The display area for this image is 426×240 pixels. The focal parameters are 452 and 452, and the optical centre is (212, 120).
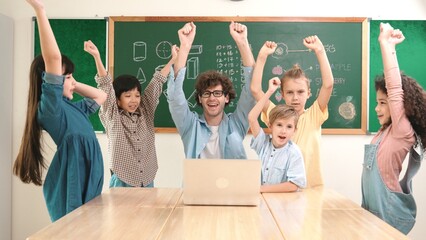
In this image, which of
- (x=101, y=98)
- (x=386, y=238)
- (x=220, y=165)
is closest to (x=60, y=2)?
(x=101, y=98)

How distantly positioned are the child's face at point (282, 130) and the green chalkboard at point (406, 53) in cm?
162

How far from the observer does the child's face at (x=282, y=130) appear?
8.14 ft

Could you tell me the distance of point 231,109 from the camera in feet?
12.8

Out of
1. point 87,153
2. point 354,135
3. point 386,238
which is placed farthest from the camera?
point 354,135

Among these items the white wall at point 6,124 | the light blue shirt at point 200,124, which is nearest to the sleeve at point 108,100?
the light blue shirt at point 200,124

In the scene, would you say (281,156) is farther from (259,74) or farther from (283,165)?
(259,74)

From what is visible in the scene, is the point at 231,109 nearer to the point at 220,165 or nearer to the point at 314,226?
the point at 220,165

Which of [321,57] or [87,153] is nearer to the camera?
[87,153]

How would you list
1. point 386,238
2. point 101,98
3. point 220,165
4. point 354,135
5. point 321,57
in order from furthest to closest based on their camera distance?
point 354,135 → point 321,57 → point 101,98 → point 220,165 → point 386,238

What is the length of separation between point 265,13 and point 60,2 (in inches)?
70.4

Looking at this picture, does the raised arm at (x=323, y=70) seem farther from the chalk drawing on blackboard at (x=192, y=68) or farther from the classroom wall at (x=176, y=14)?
the chalk drawing on blackboard at (x=192, y=68)

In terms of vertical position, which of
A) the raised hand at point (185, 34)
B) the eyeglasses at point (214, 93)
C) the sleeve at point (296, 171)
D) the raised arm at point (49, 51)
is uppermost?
the raised hand at point (185, 34)

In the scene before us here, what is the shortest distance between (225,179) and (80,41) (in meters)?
2.52

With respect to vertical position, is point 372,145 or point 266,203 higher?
point 372,145
